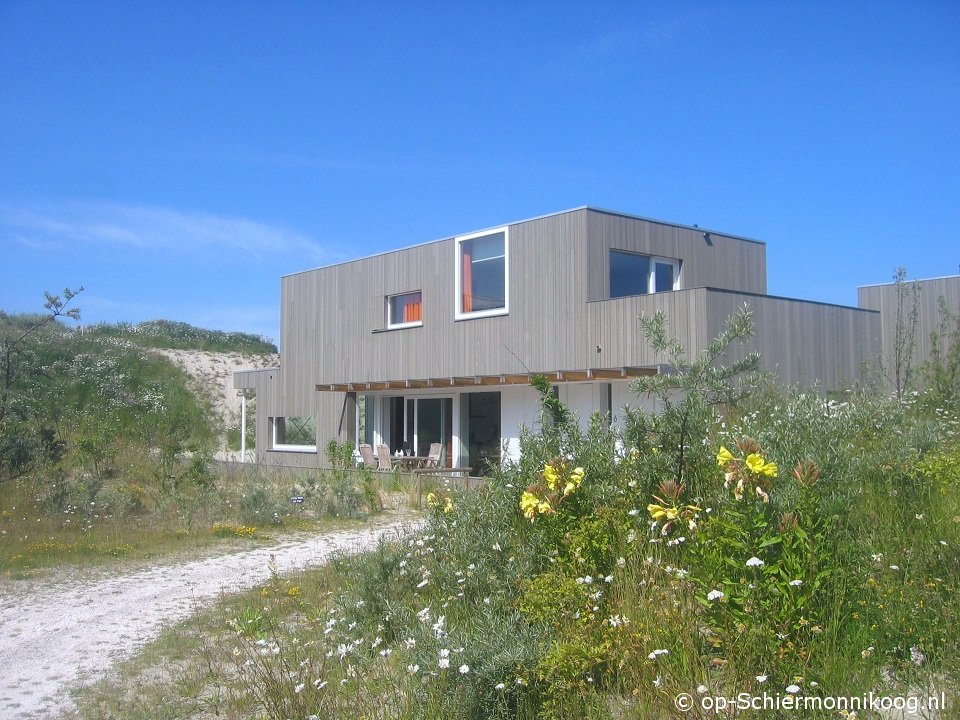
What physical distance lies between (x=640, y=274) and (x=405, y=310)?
6318 mm

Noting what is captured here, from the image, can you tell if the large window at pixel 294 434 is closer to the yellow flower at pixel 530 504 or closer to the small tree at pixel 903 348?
the small tree at pixel 903 348

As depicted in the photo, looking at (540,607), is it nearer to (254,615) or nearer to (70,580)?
(254,615)

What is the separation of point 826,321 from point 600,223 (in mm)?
4840

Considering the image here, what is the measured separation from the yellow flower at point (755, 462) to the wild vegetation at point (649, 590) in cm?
1

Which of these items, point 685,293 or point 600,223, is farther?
point 600,223

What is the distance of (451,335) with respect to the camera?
20578 mm

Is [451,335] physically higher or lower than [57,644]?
higher

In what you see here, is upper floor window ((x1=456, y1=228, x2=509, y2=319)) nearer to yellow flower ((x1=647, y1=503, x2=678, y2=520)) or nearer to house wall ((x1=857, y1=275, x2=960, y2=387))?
house wall ((x1=857, y1=275, x2=960, y2=387))

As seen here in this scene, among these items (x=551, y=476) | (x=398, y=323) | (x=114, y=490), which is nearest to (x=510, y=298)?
(x=398, y=323)

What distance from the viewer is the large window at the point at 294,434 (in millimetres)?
25984

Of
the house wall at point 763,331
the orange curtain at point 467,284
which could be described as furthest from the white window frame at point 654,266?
the orange curtain at point 467,284

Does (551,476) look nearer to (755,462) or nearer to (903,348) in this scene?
(755,462)

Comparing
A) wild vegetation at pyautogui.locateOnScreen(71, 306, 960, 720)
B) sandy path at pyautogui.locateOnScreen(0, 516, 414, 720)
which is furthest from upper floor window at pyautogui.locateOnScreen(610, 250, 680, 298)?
wild vegetation at pyautogui.locateOnScreen(71, 306, 960, 720)

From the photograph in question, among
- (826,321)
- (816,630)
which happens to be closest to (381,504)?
(826,321)
